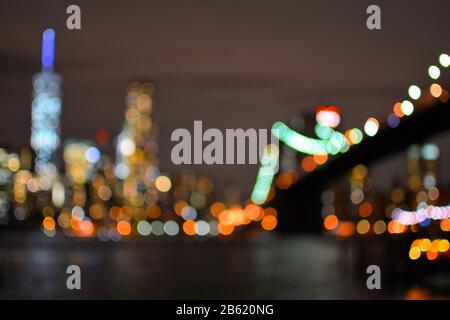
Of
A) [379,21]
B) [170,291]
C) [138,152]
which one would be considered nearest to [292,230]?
[170,291]

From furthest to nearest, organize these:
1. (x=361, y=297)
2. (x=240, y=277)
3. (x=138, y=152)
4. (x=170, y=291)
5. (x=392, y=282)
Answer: (x=138, y=152)
(x=240, y=277)
(x=392, y=282)
(x=170, y=291)
(x=361, y=297)

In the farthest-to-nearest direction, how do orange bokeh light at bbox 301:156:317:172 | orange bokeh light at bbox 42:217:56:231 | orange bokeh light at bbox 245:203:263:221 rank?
orange bokeh light at bbox 42:217:56:231 → orange bokeh light at bbox 245:203:263:221 → orange bokeh light at bbox 301:156:317:172

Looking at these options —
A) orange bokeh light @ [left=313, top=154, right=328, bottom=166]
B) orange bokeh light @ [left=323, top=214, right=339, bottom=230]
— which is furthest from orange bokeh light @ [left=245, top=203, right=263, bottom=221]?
orange bokeh light @ [left=313, top=154, right=328, bottom=166]

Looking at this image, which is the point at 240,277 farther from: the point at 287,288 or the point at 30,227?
the point at 30,227

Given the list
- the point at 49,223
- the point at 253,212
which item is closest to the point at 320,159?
the point at 253,212

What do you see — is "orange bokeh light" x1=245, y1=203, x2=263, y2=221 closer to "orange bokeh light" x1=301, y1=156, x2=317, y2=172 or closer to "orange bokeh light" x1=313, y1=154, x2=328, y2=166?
"orange bokeh light" x1=301, y1=156, x2=317, y2=172

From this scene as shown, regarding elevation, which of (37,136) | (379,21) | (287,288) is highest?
(37,136)

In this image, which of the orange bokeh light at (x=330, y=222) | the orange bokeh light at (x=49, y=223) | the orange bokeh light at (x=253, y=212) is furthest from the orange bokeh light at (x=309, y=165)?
the orange bokeh light at (x=49, y=223)

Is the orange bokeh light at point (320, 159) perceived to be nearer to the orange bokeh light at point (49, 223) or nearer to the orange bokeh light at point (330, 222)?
the orange bokeh light at point (330, 222)

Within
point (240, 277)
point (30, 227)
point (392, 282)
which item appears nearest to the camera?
point (392, 282)

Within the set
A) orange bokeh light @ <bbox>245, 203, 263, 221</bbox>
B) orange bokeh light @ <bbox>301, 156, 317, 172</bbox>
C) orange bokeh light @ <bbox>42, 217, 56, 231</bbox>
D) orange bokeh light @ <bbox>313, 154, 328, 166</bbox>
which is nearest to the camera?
orange bokeh light @ <bbox>313, 154, 328, 166</bbox>

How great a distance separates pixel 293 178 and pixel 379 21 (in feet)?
183

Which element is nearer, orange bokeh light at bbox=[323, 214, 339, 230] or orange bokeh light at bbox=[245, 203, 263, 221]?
orange bokeh light at bbox=[323, 214, 339, 230]

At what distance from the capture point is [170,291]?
1747cm
